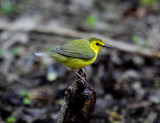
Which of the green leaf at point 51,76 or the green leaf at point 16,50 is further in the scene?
the green leaf at point 16,50

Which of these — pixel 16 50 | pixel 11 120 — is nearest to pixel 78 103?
pixel 11 120

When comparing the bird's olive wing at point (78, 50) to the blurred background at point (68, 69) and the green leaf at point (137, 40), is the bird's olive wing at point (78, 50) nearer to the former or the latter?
the blurred background at point (68, 69)

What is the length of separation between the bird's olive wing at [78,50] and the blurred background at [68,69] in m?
0.78

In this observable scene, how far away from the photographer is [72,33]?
22.9ft

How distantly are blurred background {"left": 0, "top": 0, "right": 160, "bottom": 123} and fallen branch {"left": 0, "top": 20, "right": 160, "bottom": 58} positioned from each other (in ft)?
0.10

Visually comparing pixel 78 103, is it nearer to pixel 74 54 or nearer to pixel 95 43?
pixel 74 54

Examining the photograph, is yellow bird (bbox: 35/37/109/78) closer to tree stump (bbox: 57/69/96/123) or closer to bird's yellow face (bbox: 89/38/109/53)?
bird's yellow face (bbox: 89/38/109/53)

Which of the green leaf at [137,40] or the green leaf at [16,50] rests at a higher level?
the green leaf at [137,40]

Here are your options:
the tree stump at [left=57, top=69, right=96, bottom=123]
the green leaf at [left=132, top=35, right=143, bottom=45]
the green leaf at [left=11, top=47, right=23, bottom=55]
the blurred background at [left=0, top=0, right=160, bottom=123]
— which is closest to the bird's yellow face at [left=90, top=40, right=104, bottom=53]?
the blurred background at [left=0, top=0, right=160, bottom=123]

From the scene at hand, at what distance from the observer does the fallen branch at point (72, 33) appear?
6.18 metres

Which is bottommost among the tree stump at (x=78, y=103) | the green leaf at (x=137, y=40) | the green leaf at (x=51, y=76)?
the tree stump at (x=78, y=103)

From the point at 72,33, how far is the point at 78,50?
286 cm

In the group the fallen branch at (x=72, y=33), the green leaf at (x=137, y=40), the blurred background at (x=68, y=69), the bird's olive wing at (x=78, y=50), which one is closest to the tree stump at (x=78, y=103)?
the bird's olive wing at (x=78, y=50)

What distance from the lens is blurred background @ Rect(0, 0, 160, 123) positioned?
481 centimetres
